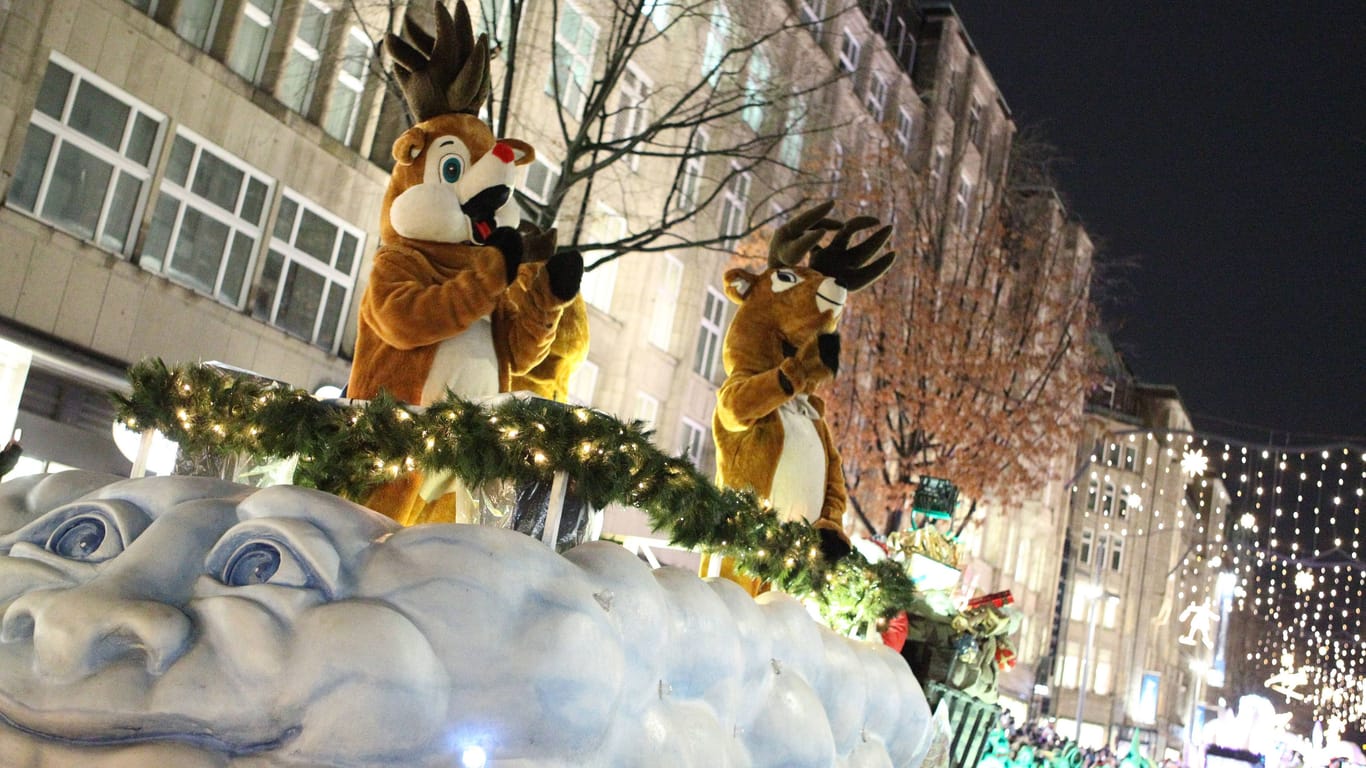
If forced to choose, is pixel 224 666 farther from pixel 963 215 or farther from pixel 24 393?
pixel 963 215

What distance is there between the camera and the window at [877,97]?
28.9 metres

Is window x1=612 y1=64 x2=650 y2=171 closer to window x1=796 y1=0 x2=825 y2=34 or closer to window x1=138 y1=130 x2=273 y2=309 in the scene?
window x1=796 y1=0 x2=825 y2=34

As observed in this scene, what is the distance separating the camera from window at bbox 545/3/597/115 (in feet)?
59.9

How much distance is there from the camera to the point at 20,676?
8.05 feet

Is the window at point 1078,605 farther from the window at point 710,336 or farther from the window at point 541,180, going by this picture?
the window at point 541,180

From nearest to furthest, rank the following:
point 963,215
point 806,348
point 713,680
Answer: point 713,680, point 806,348, point 963,215

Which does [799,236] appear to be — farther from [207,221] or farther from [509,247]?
[207,221]

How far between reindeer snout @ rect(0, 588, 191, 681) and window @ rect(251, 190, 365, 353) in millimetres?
12445

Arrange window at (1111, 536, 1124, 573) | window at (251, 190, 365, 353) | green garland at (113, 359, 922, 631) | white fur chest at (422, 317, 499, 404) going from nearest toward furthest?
green garland at (113, 359, 922, 631) < white fur chest at (422, 317, 499, 404) < window at (251, 190, 365, 353) < window at (1111, 536, 1124, 573)

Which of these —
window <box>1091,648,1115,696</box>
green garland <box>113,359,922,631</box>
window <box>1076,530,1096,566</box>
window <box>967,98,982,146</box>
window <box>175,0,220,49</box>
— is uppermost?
window <box>967,98,982,146</box>

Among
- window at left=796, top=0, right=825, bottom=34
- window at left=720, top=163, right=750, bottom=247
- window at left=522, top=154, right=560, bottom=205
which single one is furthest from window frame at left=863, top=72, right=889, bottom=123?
window at left=522, top=154, right=560, bottom=205

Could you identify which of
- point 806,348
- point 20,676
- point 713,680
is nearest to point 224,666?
point 20,676

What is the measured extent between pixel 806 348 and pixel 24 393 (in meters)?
9.37

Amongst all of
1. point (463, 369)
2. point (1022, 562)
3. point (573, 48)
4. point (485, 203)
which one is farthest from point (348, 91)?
point (1022, 562)
